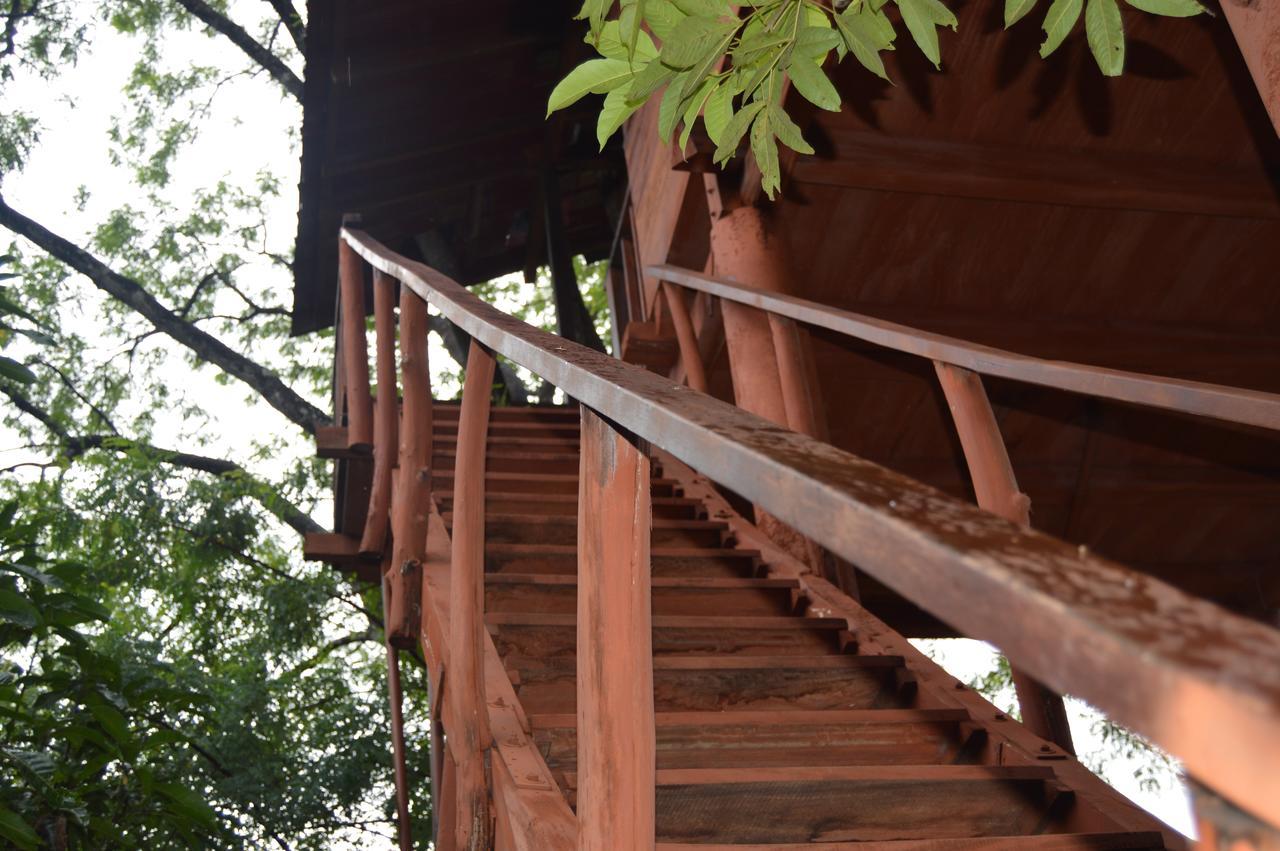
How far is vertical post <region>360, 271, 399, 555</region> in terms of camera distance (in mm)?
4688

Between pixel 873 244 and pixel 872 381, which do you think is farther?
pixel 872 381

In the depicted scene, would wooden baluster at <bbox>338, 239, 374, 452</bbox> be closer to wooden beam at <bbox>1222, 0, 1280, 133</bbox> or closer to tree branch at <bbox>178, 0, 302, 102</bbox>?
wooden beam at <bbox>1222, 0, 1280, 133</bbox>

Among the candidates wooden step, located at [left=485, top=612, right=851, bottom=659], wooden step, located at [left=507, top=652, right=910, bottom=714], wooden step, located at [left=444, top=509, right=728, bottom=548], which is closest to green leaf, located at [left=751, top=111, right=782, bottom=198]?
wooden step, located at [left=507, top=652, right=910, bottom=714]

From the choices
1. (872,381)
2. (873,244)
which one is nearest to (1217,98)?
(873,244)

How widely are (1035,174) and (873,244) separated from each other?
2.53 feet

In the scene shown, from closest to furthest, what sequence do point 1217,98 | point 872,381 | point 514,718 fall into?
point 514,718
point 1217,98
point 872,381

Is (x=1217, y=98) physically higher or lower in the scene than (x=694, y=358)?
higher

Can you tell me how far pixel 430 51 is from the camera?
29.5 ft

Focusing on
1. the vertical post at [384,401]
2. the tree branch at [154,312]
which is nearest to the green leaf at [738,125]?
the vertical post at [384,401]

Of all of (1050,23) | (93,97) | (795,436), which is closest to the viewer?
(795,436)

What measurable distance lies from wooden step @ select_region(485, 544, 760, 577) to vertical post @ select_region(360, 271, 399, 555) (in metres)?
0.76

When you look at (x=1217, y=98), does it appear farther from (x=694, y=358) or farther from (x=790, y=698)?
(x=790, y=698)

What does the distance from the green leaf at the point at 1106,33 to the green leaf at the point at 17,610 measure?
2.52 meters

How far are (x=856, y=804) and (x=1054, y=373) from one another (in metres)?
1.03
